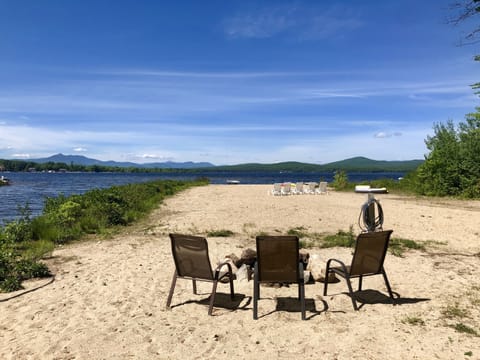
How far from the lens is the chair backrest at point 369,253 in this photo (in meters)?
4.45

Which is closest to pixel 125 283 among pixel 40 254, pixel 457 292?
pixel 40 254

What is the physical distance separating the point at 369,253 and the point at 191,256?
7.30ft

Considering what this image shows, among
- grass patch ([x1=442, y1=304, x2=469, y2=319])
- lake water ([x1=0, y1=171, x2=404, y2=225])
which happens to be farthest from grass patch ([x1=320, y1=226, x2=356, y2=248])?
lake water ([x1=0, y1=171, x2=404, y2=225])

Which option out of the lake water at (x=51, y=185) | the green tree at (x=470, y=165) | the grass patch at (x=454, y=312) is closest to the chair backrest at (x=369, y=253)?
the grass patch at (x=454, y=312)

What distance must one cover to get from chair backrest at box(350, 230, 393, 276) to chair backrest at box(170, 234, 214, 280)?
5.89 ft

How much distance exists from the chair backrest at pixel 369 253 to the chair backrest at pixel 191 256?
1796mm

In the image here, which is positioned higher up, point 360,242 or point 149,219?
point 360,242

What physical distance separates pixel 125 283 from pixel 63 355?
6.89 feet

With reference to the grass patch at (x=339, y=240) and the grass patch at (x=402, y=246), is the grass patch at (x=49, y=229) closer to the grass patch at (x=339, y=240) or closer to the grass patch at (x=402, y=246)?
the grass patch at (x=339, y=240)

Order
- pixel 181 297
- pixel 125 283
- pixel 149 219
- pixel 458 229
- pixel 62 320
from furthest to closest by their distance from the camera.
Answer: pixel 149 219 < pixel 458 229 < pixel 125 283 < pixel 181 297 < pixel 62 320

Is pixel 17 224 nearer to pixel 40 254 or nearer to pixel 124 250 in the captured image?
pixel 40 254

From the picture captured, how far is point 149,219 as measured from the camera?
12336 millimetres

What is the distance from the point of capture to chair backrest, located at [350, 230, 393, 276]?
4.45 metres

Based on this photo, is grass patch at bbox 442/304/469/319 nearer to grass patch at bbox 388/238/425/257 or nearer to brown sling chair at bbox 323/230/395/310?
brown sling chair at bbox 323/230/395/310
